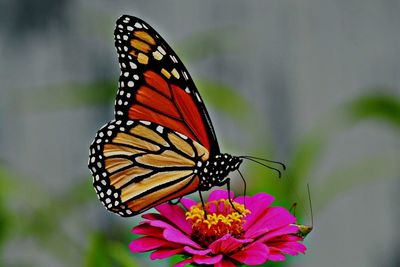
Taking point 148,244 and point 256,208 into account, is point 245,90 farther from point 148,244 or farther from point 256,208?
point 148,244

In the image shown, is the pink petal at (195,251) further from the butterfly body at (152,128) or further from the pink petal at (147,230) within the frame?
the butterfly body at (152,128)
